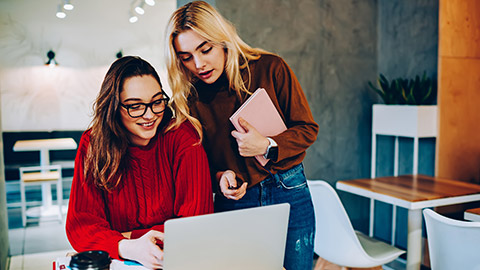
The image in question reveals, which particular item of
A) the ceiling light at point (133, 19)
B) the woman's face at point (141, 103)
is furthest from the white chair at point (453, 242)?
the ceiling light at point (133, 19)

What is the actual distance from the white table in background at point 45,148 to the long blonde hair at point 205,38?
6.15 ft

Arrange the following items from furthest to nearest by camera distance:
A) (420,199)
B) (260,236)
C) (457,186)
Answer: (457,186)
(420,199)
(260,236)

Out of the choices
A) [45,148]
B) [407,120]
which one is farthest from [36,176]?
[407,120]

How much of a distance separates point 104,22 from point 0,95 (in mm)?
835

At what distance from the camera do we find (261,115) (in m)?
1.48

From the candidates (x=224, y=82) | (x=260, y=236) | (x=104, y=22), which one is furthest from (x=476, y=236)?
(x=104, y=22)

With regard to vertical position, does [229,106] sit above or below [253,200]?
above

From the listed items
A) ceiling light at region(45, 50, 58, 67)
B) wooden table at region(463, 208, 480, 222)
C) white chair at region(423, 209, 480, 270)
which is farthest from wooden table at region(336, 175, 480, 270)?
ceiling light at region(45, 50, 58, 67)

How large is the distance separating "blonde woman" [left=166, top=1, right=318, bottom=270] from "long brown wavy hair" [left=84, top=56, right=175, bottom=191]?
0.17 metres

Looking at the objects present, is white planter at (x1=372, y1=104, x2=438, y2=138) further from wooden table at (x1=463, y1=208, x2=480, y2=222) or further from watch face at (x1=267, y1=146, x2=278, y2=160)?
watch face at (x1=267, y1=146, x2=278, y2=160)

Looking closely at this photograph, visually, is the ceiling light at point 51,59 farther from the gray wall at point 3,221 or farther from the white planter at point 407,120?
the white planter at point 407,120

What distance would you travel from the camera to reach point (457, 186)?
8.66ft

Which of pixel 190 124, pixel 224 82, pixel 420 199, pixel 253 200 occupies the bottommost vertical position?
pixel 420 199

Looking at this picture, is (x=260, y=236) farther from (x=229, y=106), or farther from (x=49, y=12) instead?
(x=49, y=12)
